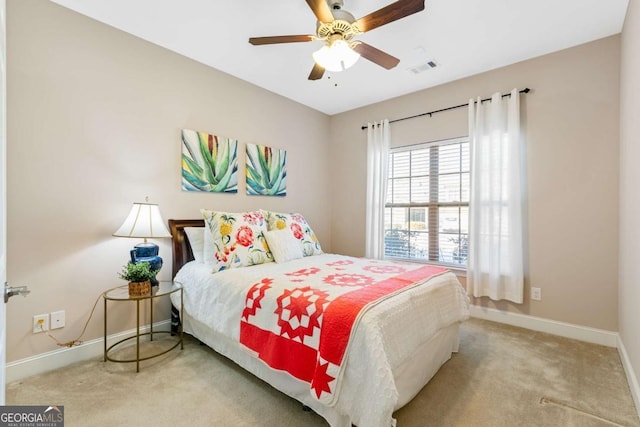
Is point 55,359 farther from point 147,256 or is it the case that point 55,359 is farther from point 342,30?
point 342,30

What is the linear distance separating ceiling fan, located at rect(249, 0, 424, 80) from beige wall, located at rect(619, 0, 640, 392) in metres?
1.57

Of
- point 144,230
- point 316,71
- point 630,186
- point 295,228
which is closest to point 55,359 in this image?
point 144,230

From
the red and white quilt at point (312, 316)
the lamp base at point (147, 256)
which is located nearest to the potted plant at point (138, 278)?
the lamp base at point (147, 256)

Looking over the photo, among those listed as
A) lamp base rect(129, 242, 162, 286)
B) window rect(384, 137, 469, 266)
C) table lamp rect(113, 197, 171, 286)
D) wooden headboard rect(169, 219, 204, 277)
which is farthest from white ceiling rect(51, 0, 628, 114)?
lamp base rect(129, 242, 162, 286)

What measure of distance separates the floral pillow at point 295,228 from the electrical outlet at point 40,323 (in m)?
1.79

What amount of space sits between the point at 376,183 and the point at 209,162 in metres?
2.10

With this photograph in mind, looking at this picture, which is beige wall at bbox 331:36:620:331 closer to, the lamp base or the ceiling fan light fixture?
the ceiling fan light fixture

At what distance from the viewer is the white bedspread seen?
131 centimetres

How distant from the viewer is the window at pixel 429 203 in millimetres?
3398

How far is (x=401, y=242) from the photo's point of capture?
12.6 feet

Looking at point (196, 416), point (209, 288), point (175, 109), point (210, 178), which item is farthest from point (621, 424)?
point (175, 109)

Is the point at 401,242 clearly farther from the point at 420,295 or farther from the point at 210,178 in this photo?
the point at 210,178

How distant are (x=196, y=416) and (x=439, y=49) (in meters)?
3.37

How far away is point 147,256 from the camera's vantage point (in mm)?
2348
